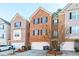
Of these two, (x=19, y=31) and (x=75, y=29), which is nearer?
(x=75, y=29)

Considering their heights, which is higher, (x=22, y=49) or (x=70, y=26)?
(x=70, y=26)

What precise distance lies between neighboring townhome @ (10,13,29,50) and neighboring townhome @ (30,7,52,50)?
0.07m

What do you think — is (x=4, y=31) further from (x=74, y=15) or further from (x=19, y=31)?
(x=74, y=15)

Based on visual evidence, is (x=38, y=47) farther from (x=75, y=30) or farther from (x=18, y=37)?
(x=75, y=30)

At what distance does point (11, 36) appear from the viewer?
2992mm

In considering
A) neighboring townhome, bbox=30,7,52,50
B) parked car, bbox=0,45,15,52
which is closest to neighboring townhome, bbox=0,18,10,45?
parked car, bbox=0,45,15,52

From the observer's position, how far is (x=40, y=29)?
2.95 metres

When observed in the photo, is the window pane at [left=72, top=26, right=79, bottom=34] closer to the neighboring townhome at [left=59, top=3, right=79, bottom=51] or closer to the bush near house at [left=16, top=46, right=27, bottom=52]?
the neighboring townhome at [left=59, top=3, right=79, bottom=51]

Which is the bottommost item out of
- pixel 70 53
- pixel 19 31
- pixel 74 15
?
pixel 70 53

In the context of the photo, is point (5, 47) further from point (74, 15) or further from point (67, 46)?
point (74, 15)

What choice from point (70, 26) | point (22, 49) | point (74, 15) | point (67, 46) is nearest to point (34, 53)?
point (22, 49)

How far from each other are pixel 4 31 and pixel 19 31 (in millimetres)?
203

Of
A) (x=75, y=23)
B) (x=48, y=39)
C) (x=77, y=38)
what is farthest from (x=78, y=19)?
(x=48, y=39)

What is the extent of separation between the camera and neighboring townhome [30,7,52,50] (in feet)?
9.69
